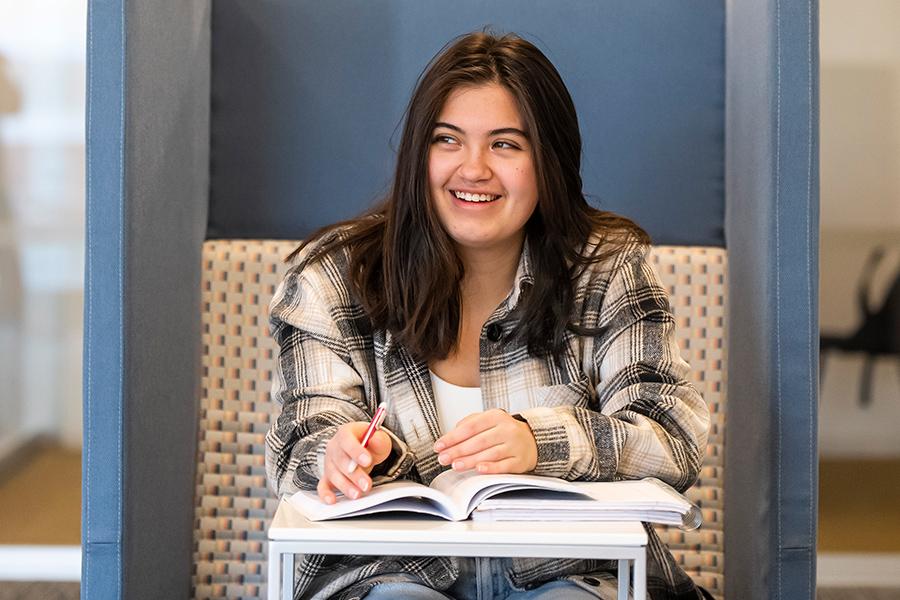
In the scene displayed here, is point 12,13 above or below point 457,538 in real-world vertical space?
above

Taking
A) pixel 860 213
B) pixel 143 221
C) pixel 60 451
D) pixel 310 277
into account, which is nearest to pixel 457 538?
pixel 310 277

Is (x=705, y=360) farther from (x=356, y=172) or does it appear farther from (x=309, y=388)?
(x=309, y=388)

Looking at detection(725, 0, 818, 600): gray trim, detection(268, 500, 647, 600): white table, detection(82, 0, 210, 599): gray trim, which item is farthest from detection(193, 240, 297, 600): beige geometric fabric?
detection(268, 500, 647, 600): white table

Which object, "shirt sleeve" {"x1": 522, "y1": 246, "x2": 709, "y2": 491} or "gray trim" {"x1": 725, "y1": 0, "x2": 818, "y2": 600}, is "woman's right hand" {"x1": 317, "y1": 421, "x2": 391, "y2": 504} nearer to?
"shirt sleeve" {"x1": 522, "y1": 246, "x2": 709, "y2": 491}

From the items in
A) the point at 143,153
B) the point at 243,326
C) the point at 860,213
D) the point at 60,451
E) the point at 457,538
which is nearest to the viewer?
the point at 457,538

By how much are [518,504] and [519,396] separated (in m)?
0.36

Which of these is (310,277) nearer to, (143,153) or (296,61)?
(143,153)

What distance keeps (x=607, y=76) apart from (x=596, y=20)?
0.09 meters

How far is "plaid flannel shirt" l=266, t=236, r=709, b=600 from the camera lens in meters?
1.36

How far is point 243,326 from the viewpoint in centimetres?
191

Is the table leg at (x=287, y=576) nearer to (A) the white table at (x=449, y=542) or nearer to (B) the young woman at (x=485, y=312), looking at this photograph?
(A) the white table at (x=449, y=542)

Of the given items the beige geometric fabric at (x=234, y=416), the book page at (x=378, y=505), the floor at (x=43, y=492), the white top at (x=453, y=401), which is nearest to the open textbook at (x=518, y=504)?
the book page at (x=378, y=505)

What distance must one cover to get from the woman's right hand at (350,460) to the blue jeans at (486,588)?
0.48 ft

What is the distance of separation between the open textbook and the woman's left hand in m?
0.04
